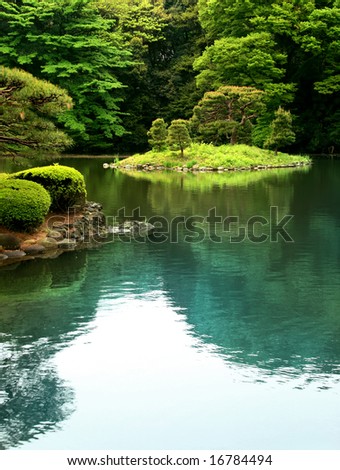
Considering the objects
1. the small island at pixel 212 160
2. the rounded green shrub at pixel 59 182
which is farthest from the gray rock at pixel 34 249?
the small island at pixel 212 160

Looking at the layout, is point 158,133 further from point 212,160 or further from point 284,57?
point 284,57

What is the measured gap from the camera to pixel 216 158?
26.4 metres

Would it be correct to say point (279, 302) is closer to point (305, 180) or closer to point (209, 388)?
point (209, 388)

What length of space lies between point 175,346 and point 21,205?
492 centimetres

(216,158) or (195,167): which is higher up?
(216,158)

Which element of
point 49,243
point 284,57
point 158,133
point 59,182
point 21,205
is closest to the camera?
point 21,205

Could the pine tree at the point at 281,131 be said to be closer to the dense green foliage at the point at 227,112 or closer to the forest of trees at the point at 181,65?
the forest of trees at the point at 181,65

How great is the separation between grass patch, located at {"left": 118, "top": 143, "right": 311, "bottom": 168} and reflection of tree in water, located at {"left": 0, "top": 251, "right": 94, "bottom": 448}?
679 inches

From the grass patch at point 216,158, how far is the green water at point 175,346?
1513cm

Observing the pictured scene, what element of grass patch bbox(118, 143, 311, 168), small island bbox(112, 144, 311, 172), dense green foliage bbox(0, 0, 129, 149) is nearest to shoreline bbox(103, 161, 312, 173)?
small island bbox(112, 144, 311, 172)

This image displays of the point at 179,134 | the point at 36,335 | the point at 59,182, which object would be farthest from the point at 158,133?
the point at 36,335

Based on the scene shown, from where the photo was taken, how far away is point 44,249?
10.1 metres

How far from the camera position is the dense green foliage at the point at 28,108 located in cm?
968

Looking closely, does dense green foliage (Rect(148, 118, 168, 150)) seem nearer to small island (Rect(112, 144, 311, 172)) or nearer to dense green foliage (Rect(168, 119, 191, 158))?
small island (Rect(112, 144, 311, 172))
